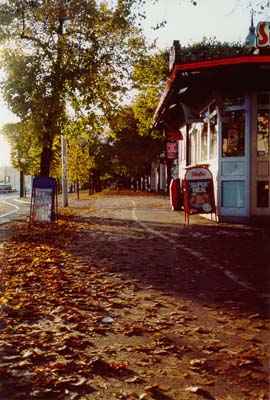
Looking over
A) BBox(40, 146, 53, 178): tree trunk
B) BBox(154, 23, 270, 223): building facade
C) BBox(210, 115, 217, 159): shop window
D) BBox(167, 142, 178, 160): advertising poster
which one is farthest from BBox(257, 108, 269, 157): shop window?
BBox(167, 142, 178, 160): advertising poster

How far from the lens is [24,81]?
18391 millimetres

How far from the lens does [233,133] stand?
15109 millimetres

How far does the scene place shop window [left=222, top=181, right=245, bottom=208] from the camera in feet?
48.8

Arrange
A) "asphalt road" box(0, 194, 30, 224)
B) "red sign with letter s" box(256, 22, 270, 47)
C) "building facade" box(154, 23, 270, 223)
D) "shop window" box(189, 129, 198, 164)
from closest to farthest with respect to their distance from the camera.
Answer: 1. "red sign with letter s" box(256, 22, 270, 47)
2. "building facade" box(154, 23, 270, 223)
3. "shop window" box(189, 129, 198, 164)
4. "asphalt road" box(0, 194, 30, 224)

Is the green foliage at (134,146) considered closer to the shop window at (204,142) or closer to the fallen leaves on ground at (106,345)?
the shop window at (204,142)

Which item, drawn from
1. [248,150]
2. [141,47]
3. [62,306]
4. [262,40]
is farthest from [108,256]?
[141,47]

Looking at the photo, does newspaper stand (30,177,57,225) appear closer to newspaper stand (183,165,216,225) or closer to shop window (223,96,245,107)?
newspaper stand (183,165,216,225)

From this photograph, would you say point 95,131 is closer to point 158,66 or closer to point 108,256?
point 158,66

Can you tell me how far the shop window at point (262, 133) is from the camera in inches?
572

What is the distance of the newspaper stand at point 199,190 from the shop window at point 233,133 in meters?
1.16

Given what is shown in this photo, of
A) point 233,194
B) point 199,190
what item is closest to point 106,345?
point 199,190

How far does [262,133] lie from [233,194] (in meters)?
1.84

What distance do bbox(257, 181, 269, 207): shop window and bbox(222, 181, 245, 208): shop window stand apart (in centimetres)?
42

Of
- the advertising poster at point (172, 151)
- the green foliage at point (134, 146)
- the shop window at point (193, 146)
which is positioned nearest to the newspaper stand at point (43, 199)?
the shop window at point (193, 146)
